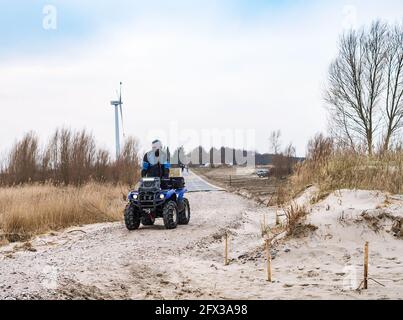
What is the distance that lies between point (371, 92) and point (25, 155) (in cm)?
1901

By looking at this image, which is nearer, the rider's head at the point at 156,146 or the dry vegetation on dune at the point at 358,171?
the dry vegetation on dune at the point at 358,171

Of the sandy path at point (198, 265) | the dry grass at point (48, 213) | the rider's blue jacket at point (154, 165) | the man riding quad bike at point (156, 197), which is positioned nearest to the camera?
the sandy path at point (198, 265)

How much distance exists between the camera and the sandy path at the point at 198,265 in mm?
6605

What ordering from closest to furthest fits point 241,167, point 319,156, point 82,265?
point 82,265 < point 319,156 < point 241,167

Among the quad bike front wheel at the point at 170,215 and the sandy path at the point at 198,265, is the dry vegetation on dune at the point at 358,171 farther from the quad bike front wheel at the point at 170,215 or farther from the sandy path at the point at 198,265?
the quad bike front wheel at the point at 170,215

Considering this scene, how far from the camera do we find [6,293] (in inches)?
238

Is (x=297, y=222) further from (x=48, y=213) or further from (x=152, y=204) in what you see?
(x=48, y=213)

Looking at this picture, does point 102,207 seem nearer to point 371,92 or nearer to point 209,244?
point 209,244

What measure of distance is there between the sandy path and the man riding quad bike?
61 cm

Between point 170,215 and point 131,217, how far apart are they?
0.96m

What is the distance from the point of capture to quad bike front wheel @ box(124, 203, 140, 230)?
12.9 metres

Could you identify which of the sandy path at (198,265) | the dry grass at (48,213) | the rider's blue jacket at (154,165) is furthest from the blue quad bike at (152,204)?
the dry grass at (48,213)

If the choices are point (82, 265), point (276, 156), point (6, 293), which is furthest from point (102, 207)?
point (276, 156)
